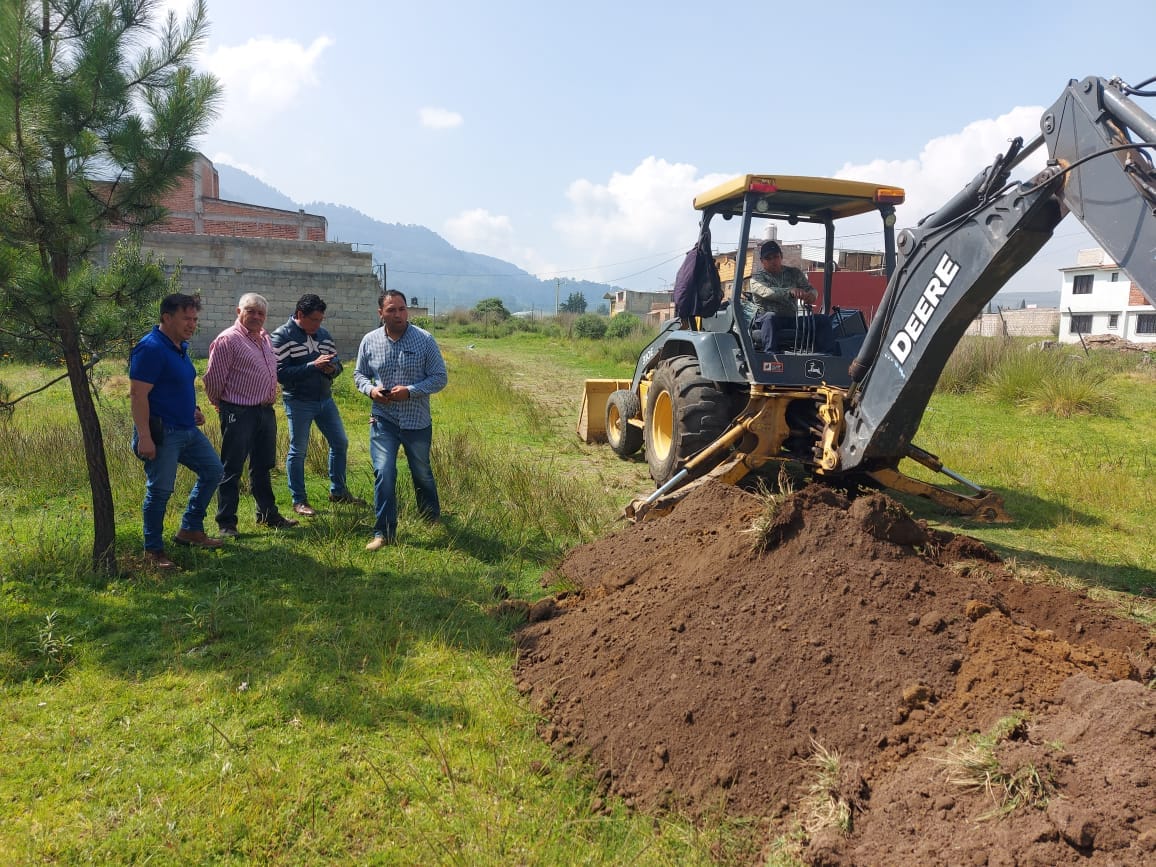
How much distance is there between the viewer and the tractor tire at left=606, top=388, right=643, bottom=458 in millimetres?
8727

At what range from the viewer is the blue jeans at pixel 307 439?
6.15 m

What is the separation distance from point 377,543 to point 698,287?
131 inches

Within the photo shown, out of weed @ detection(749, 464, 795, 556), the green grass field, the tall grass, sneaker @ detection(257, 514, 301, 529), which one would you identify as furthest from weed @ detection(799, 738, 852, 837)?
the tall grass

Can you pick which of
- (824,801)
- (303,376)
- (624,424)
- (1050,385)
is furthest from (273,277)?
(824,801)

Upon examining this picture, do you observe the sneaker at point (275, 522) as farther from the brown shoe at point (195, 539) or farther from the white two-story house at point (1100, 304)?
the white two-story house at point (1100, 304)

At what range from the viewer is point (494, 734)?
323cm

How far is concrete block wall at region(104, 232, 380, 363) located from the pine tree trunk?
1532cm

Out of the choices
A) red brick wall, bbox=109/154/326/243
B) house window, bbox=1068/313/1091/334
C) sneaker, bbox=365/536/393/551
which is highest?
red brick wall, bbox=109/154/326/243

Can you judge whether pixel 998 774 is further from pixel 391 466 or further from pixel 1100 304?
pixel 1100 304

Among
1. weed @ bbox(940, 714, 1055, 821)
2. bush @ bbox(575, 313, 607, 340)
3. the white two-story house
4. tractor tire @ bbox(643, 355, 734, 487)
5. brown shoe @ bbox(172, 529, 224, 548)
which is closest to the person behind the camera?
weed @ bbox(940, 714, 1055, 821)

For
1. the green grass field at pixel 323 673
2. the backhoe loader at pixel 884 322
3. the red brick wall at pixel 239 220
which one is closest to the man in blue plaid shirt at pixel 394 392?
the green grass field at pixel 323 673

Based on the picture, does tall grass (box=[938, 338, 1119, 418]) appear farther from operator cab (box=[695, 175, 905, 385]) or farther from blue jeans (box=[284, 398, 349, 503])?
blue jeans (box=[284, 398, 349, 503])

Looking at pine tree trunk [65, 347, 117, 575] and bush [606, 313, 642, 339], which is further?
bush [606, 313, 642, 339]

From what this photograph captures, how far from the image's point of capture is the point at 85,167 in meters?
4.60
